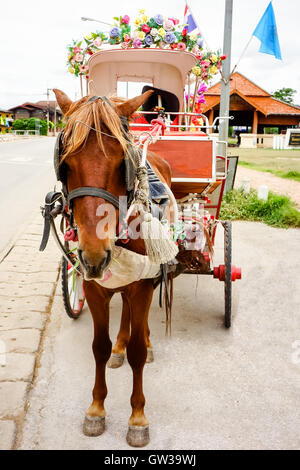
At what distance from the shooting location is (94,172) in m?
1.85

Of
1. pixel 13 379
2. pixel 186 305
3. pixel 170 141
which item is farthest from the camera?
pixel 186 305

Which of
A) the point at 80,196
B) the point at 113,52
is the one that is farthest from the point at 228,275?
the point at 113,52

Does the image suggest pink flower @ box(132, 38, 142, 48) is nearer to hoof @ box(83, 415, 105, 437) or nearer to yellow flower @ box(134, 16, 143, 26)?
yellow flower @ box(134, 16, 143, 26)

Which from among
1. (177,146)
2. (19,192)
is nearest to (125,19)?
(177,146)

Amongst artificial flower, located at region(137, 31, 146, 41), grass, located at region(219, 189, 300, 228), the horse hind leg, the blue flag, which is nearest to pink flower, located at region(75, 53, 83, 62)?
artificial flower, located at region(137, 31, 146, 41)

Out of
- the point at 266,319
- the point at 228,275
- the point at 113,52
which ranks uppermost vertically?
the point at 113,52

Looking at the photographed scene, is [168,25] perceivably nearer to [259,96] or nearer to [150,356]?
[150,356]

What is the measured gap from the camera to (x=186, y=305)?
464 centimetres

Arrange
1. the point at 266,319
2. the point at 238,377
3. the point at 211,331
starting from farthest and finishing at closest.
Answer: the point at 266,319 < the point at 211,331 < the point at 238,377

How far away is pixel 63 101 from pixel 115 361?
222 centimetres

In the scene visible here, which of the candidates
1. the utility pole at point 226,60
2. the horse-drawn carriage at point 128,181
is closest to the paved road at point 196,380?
the horse-drawn carriage at point 128,181

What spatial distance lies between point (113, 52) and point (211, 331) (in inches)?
126

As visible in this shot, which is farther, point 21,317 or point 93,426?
point 21,317

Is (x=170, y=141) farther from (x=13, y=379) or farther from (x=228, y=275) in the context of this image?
(x=13, y=379)
